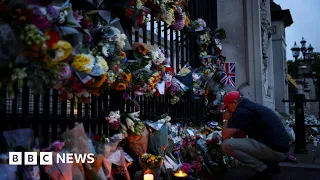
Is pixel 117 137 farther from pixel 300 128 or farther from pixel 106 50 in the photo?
pixel 300 128

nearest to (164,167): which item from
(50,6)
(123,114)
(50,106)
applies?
(123,114)

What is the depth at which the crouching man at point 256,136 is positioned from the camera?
4770mm

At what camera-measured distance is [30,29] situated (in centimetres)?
264

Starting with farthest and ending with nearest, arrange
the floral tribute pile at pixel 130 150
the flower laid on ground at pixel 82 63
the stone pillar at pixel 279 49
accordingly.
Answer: the stone pillar at pixel 279 49
the flower laid on ground at pixel 82 63
the floral tribute pile at pixel 130 150

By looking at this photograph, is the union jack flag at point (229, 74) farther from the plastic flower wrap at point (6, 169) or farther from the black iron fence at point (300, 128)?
the plastic flower wrap at point (6, 169)

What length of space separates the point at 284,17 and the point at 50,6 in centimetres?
1361

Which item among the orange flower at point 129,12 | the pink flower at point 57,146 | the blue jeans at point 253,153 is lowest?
the blue jeans at point 253,153

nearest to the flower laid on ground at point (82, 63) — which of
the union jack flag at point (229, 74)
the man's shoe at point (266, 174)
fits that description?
the man's shoe at point (266, 174)

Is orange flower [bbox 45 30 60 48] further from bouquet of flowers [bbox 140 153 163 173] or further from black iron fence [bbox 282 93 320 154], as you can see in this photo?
black iron fence [bbox 282 93 320 154]

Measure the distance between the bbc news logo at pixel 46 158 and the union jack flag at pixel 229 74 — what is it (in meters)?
5.10

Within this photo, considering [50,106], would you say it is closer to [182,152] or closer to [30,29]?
[30,29]

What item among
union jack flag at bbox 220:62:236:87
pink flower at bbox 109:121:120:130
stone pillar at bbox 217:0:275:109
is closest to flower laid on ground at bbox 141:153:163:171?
pink flower at bbox 109:121:120:130

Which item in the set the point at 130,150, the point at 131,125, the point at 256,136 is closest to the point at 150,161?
the point at 130,150

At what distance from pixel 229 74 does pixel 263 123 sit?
3610mm
